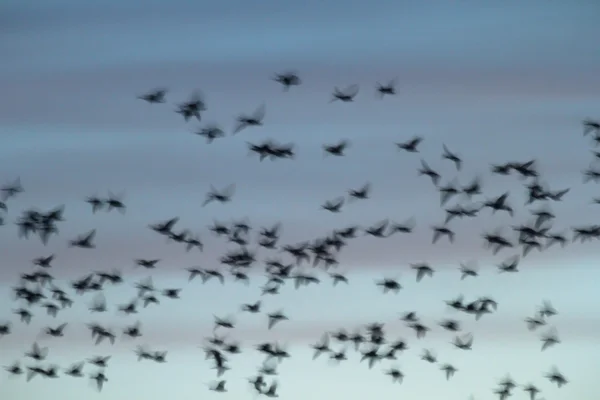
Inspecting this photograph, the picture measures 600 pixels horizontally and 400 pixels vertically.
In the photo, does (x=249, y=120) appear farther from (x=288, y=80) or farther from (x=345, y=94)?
(x=345, y=94)

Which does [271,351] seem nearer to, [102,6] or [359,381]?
[359,381]

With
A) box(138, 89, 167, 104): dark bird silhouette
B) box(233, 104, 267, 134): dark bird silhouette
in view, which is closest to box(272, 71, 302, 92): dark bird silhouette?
box(233, 104, 267, 134): dark bird silhouette

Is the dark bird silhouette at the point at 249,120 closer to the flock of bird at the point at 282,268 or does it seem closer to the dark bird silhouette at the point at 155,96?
the flock of bird at the point at 282,268

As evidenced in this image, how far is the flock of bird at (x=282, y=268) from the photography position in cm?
136

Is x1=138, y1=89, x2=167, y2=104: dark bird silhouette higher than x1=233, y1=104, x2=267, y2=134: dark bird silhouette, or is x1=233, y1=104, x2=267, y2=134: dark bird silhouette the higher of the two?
x1=138, y1=89, x2=167, y2=104: dark bird silhouette

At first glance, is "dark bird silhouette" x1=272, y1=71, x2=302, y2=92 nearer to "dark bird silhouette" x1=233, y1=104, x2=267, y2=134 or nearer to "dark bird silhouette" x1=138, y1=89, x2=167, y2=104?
"dark bird silhouette" x1=233, y1=104, x2=267, y2=134

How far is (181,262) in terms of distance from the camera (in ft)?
4.51

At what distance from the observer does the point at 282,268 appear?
1375 mm

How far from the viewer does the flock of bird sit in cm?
136

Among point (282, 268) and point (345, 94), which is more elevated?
point (345, 94)

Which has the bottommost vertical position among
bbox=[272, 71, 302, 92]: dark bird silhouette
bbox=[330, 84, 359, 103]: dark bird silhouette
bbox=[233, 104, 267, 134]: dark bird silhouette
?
bbox=[233, 104, 267, 134]: dark bird silhouette

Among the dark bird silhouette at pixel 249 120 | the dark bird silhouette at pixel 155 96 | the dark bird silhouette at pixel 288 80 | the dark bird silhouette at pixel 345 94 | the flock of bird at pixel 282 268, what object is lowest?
the flock of bird at pixel 282 268

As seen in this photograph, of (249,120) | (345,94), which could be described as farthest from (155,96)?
(345,94)

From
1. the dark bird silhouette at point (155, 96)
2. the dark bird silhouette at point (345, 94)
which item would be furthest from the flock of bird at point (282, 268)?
the dark bird silhouette at point (345, 94)
